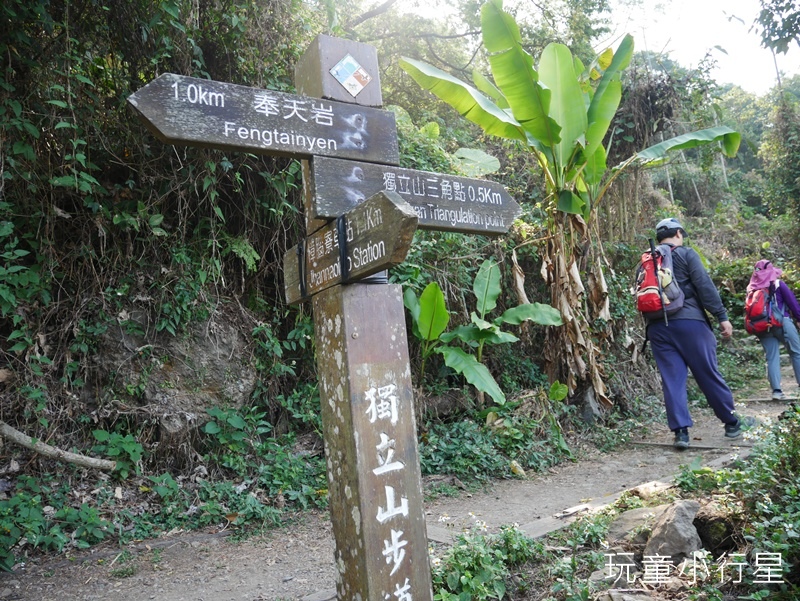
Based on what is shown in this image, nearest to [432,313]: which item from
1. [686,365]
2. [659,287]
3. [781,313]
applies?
[659,287]

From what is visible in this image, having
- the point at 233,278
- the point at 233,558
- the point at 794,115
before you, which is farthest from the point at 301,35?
the point at 794,115

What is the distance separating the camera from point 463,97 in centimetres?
600

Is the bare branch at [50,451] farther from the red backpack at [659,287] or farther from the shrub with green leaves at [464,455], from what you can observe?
the red backpack at [659,287]

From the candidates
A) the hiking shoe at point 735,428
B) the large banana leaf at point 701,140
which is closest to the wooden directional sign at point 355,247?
the hiking shoe at point 735,428

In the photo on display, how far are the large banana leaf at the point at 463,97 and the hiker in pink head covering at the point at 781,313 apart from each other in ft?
10.8

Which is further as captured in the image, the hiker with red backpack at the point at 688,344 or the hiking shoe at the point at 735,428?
the hiking shoe at the point at 735,428

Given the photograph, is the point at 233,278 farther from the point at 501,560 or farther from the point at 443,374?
the point at 501,560

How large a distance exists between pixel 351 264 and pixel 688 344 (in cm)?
418

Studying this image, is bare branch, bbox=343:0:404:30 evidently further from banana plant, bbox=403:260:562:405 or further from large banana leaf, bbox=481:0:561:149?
banana plant, bbox=403:260:562:405

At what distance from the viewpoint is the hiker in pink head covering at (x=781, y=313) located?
6.83 m

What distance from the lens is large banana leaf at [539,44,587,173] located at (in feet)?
19.8

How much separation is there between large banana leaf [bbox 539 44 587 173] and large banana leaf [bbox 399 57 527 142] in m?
0.44

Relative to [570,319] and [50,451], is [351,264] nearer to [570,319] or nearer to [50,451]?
[50,451]

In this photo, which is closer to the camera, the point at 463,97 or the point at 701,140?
the point at 463,97
